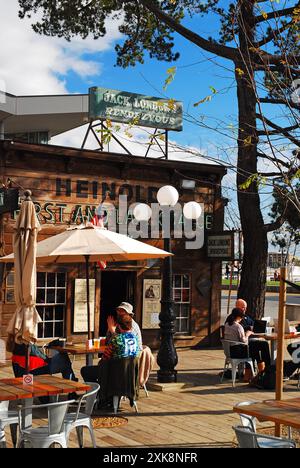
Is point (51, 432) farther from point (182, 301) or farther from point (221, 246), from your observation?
point (221, 246)

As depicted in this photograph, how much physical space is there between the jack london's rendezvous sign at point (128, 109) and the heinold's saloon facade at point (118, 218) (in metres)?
0.03

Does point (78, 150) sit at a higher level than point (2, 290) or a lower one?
higher

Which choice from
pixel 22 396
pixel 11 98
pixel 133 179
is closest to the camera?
pixel 22 396

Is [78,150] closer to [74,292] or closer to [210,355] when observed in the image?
[74,292]

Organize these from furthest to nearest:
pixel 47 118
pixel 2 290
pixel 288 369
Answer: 1. pixel 47 118
2. pixel 2 290
3. pixel 288 369

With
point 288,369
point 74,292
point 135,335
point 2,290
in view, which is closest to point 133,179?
point 74,292

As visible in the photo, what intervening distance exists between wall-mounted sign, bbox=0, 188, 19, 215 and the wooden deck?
319 centimetres

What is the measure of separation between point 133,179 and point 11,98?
952 centimetres

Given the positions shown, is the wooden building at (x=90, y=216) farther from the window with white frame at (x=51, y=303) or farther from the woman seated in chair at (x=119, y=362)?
the woman seated in chair at (x=119, y=362)

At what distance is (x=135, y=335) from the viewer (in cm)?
880

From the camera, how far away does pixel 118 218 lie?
1520 cm

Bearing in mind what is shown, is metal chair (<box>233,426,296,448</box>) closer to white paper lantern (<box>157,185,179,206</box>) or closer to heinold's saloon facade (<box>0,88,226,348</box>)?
white paper lantern (<box>157,185,179,206</box>)

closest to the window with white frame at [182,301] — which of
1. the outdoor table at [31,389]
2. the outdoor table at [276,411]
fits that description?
the outdoor table at [31,389]

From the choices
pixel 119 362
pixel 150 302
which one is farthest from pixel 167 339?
pixel 150 302
